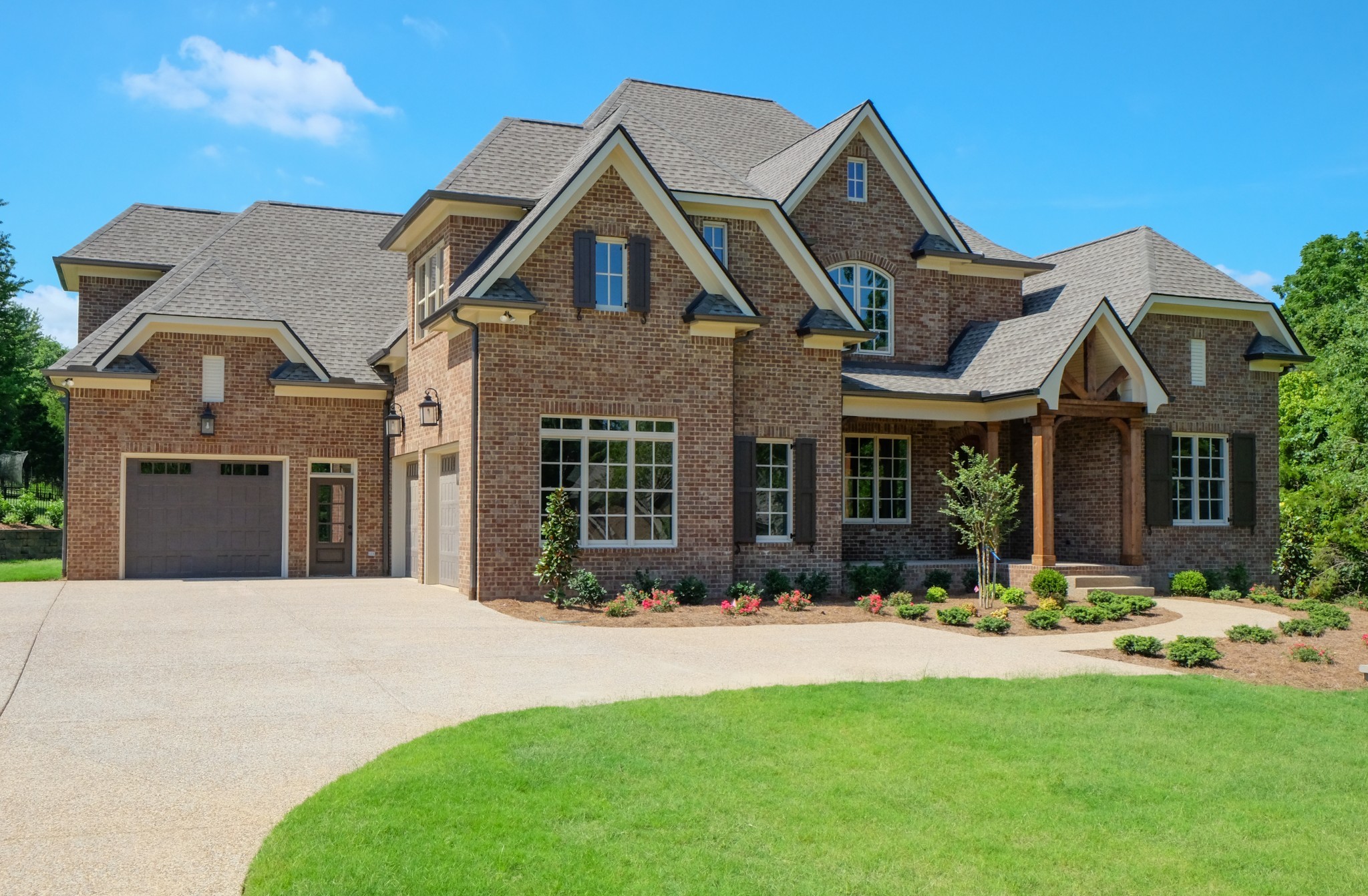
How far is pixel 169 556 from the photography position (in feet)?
69.5

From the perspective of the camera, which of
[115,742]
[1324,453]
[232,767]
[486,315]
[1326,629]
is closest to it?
[232,767]

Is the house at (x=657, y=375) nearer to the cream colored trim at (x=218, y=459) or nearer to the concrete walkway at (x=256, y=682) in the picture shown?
the cream colored trim at (x=218, y=459)

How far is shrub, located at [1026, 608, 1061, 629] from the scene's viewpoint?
14.9 m

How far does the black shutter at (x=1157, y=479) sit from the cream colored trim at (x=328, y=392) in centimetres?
1401

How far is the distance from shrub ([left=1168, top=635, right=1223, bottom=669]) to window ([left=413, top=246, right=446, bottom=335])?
1166 centimetres

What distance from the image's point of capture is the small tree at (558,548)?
16078 millimetres

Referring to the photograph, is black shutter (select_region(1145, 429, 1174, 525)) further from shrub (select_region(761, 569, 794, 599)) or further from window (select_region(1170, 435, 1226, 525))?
shrub (select_region(761, 569, 794, 599))

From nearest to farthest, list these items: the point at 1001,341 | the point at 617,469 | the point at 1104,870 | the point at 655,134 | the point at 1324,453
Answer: the point at 1104,870
the point at 617,469
the point at 655,134
the point at 1001,341
the point at 1324,453

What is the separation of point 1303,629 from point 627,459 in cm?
911

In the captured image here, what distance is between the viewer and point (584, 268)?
17.2 m

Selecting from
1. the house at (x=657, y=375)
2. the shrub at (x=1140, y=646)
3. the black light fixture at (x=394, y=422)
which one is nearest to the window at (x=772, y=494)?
the house at (x=657, y=375)

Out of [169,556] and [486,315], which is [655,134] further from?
[169,556]

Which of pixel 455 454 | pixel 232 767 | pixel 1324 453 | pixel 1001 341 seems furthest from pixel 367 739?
pixel 1324 453

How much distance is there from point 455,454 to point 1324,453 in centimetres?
2585
